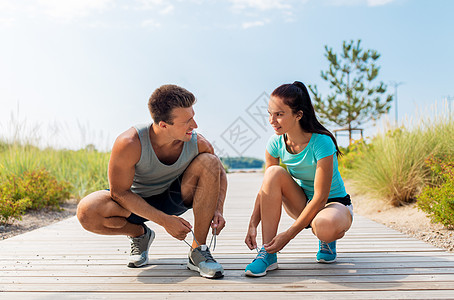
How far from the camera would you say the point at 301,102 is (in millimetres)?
2082

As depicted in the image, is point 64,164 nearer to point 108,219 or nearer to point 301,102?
point 108,219

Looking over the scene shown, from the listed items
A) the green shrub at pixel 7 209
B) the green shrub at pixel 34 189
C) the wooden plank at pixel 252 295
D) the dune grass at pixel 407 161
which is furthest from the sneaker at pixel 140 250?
the dune grass at pixel 407 161


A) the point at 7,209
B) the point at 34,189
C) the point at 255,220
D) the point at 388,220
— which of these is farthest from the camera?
the point at 34,189

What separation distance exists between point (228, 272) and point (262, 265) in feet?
→ 0.68

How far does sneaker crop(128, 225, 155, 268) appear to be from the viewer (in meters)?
2.25

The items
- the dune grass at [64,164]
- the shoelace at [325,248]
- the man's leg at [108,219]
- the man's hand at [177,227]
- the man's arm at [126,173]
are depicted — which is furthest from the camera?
the dune grass at [64,164]

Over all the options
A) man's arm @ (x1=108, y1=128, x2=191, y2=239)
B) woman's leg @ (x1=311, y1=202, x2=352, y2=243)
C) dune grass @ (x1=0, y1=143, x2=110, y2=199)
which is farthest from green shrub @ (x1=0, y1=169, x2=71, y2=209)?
woman's leg @ (x1=311, y1=202, x2=352, y2=243)

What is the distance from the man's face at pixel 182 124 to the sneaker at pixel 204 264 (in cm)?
61

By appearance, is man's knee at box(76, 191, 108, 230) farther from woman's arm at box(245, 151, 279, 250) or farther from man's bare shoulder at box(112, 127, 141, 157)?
woman's arm at box(245, 151, 279, 250)

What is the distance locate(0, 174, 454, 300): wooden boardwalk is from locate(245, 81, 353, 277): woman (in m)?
0.17

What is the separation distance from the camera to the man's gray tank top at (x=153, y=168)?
213 cm

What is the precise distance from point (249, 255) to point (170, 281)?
0.68 meters

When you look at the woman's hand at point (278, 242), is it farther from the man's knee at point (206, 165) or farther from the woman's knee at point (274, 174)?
the man's knee at point (206, 165)

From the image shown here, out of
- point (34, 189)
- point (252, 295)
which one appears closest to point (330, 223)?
point (252, 295)
